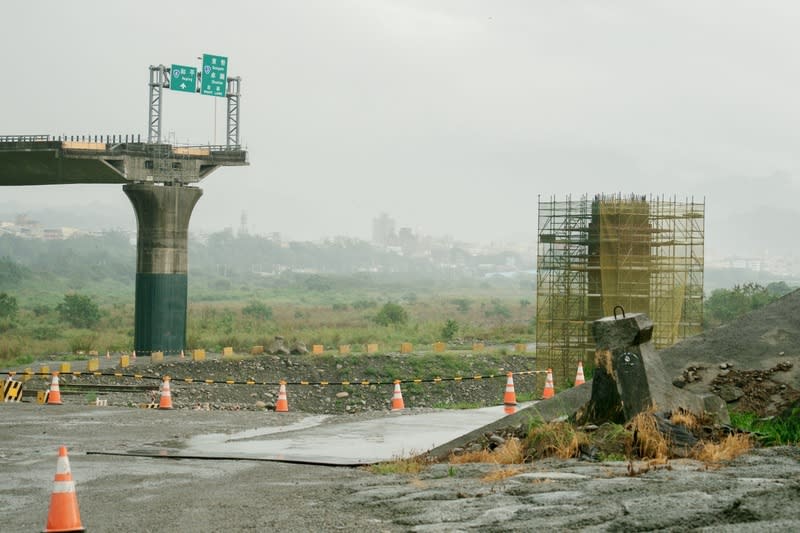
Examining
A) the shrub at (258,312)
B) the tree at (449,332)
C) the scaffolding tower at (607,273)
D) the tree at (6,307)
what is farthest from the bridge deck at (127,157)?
the shrub at (258,312)

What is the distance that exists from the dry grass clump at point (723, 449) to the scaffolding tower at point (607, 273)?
108 ft

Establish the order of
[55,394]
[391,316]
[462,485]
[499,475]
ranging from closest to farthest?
[462,485] < [499,475] < [55,394] < [391,316]

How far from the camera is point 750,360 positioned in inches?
672

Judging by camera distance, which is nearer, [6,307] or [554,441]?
[554,441]

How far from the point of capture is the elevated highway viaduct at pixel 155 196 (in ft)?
189

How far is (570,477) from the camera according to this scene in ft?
37.9

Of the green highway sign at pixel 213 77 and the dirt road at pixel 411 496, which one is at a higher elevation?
the green highway sign at pixel 213 77

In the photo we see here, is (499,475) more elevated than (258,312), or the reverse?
(499,475)

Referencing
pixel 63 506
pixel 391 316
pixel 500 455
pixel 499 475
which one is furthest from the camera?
pixel 391 316

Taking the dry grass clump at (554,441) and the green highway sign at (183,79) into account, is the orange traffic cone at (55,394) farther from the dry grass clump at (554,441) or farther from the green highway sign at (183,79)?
the green highway sign at (183,79)

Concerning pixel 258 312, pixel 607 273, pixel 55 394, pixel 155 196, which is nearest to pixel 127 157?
pixel 155 196

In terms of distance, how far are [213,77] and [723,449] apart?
55636 millimetres

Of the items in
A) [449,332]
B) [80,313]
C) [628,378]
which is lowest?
[449,332]

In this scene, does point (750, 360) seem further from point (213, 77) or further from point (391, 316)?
point (391, 316)
